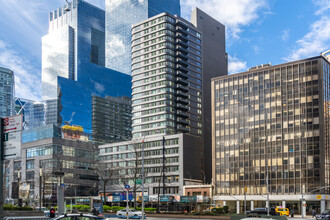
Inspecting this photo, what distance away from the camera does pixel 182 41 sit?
153625mm

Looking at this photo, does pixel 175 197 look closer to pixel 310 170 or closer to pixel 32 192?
pixel 310 170

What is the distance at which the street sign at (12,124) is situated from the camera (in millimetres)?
18042

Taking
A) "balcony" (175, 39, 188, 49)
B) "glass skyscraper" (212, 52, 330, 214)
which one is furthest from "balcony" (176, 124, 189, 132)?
"balcony" (175, 39, 188, 49)

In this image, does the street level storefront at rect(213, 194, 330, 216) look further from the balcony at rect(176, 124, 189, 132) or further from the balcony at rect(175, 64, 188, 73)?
the balcony at rect(175, 64, 188, 73)

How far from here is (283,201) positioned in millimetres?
106500

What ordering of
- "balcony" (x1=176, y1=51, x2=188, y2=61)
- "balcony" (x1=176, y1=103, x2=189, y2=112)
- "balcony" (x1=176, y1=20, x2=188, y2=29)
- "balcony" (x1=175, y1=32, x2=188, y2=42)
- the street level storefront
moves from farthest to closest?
"balcony" (x1=176, y1=20, x2=188, y2=29) < "balcony" (x1=175, y1=32, x2=188, y2=42) < "balcony" (x1=176, y1=51, x2=188, y2=61) < "balcony" (x1=176, y1=103, x2=189, y2=112) < the street level storefront

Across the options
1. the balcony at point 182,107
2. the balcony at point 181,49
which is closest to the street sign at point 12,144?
the balcony at point 182,107

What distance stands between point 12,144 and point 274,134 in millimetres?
103602

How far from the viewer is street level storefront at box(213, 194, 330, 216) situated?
100375 mm

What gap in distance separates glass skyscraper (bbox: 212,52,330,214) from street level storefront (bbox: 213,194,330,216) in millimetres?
241

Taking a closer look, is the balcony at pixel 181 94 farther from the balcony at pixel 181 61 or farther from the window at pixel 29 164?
the window at pixel 29 164

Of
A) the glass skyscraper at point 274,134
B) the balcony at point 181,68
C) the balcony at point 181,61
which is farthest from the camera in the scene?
the balcony at point 181,61

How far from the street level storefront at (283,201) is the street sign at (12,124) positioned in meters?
84.9

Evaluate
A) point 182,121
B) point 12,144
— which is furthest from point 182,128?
point 12,144
